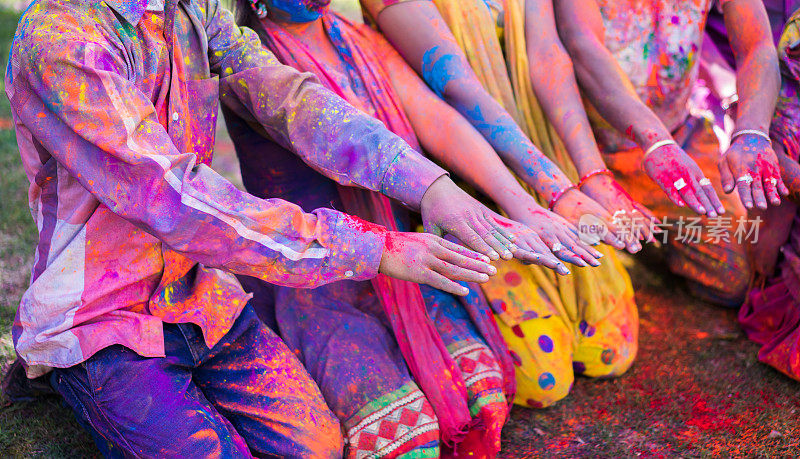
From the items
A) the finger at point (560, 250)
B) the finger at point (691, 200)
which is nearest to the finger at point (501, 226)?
the finger at point (560, 250)

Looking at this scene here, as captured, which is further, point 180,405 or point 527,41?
point 527,41

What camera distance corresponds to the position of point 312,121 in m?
1.76

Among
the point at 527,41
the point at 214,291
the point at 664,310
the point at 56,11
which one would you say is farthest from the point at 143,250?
the point at 664,310

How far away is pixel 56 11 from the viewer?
1.39 m

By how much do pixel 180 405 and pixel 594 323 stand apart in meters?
1.22

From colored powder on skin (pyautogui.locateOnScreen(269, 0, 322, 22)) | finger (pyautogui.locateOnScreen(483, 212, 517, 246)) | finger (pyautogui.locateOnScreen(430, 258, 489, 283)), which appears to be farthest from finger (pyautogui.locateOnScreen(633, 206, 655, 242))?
colored powder on skin (pyautogui.locateOnScreen(269, 0, 322, 22))

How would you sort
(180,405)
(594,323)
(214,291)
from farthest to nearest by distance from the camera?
(594,323) → (214,291) → (180,405)

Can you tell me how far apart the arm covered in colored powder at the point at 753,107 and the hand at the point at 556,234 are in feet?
2.03

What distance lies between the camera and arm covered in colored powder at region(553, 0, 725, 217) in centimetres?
197

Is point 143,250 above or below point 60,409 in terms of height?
above

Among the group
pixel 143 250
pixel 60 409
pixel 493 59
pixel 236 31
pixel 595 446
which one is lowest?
pixel 60 409

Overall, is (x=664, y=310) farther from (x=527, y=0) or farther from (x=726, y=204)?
(x=527, y=0)

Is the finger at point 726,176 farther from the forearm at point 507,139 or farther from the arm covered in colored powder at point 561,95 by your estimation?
the forearm at point 507,139

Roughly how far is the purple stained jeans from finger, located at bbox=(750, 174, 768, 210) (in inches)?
52.4
